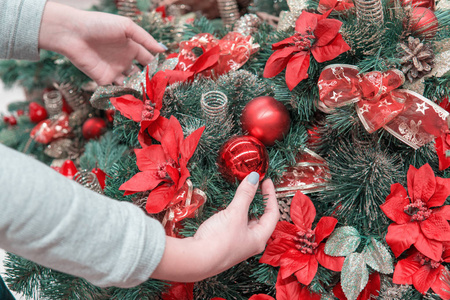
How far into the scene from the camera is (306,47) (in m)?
0.60

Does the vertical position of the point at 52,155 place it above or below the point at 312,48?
below

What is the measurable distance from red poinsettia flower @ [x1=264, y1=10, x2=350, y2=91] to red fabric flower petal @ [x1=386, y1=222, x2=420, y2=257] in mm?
260

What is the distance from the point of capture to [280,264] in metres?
0.57

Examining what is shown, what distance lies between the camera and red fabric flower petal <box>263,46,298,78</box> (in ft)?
1.97

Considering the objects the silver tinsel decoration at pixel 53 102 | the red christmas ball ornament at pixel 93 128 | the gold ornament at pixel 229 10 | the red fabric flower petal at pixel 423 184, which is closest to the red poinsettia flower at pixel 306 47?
the red fabric flower petal at pixel 423 184

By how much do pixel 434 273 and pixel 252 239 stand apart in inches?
10.4

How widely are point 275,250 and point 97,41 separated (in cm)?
56

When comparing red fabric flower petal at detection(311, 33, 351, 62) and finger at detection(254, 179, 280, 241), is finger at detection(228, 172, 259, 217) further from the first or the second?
red fabric flower petal at detection(311, 33, 351, 62)

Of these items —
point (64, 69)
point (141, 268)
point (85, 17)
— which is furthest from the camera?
point (64, 69)

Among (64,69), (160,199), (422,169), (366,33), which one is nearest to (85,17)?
(64,69)

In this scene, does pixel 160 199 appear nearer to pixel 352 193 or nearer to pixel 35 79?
pixel 352 193

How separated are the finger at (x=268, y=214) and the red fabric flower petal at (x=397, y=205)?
0.51 feet

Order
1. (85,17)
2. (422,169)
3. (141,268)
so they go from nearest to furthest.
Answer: (141,268) < (422,169) < (85,17)

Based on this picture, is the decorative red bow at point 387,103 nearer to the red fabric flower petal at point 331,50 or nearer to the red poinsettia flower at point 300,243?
the red fabric flower petal at point 331,50
